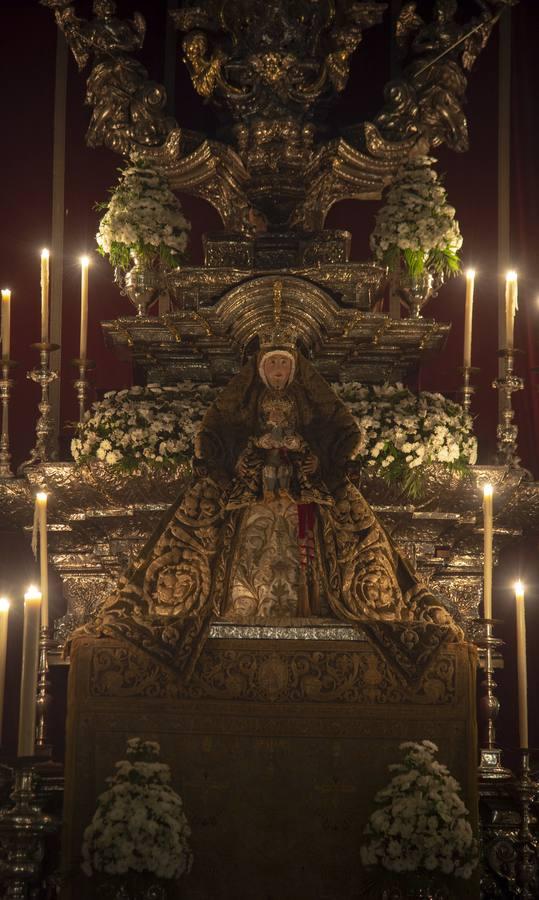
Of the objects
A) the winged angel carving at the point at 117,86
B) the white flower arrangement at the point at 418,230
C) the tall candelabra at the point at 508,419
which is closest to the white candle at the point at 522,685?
the tall candelabra at the point at 508,419

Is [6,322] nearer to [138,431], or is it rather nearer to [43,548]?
[138,431]

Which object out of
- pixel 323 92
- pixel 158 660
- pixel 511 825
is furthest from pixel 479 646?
pixel 323 92

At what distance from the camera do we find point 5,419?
7.48 metres

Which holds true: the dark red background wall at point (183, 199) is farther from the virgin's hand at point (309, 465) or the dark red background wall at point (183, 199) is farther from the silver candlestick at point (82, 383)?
the virgin's hand at point (309, 465)

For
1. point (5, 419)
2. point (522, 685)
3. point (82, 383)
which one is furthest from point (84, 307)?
point (522, 685)

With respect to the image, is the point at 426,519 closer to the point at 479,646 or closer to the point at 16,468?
the point at 479,646

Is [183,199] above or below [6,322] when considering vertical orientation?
above

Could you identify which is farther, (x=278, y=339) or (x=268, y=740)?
(x=278, y=339)

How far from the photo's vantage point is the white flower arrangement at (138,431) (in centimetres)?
703

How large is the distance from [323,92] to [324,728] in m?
3.51

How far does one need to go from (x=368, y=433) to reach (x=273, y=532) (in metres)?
0.75

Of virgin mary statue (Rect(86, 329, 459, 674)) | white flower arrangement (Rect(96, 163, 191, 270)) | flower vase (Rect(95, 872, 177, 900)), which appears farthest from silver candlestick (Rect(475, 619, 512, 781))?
white flower arrangement (Rect(96, 163, 191, 270))

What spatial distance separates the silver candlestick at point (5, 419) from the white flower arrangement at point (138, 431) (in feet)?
1.28

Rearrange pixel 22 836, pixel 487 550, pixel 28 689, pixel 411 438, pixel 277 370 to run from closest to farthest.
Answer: pixel 28 689 → pixel 22 836 → pixel 487 550 → pixel 277 370 → pixel 411 438
